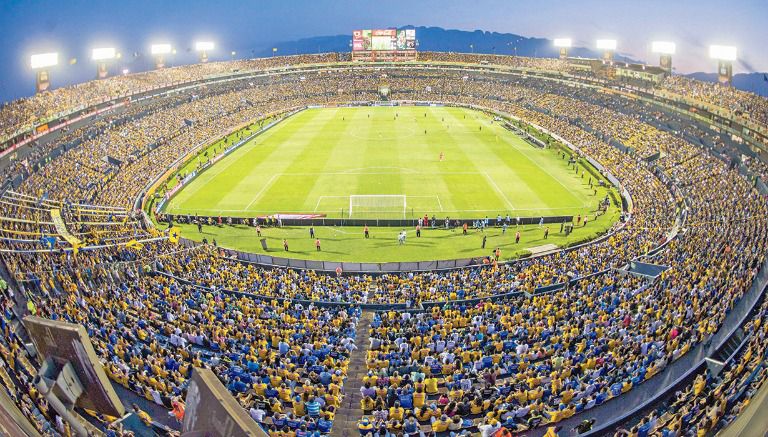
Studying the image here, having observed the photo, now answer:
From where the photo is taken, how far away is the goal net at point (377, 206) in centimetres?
4388

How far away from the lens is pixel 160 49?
102812mm

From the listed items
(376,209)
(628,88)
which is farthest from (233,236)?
(628,88)

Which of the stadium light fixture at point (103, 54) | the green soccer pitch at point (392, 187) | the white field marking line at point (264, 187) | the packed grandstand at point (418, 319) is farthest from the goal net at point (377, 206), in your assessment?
the stadium light fixture at point (103, 54)

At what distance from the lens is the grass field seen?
46375mm

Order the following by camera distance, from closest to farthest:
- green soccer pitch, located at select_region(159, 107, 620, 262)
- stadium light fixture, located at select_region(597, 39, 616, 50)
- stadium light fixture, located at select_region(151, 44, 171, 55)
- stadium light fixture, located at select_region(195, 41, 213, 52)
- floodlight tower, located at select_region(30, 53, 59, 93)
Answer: green soccer pitch, located at select_region(159, 107, 620, 262), floodlight tower, located at select_region(30, 53, 59, 93), stadium light fixture, located at select_region(597, 39, 616, 50), stadium light fixture, located at select_region(151, 44, 171, 55), stadium light fixture, located at select_region(195, 41, 213, 52)

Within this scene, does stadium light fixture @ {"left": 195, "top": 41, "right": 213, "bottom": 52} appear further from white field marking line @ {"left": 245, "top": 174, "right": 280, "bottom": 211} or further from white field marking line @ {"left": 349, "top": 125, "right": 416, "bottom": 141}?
white field marking line @ {"left": 245, "top": 174, "right": 280, "bottom": 211}

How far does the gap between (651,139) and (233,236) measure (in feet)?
159

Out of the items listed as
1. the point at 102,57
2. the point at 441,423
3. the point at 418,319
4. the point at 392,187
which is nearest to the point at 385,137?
the point at 392,187

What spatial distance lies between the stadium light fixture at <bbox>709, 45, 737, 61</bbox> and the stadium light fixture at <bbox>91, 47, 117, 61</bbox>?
9363 centimetres

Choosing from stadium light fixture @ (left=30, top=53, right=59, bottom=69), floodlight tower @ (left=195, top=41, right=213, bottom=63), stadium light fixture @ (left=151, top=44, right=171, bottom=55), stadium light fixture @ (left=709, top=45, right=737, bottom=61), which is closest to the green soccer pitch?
stadium light fixture @ (left=709, top=45, right=737, bottom=61)

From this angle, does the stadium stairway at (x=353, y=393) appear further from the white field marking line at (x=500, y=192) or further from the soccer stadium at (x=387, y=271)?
the white field marking line at (x=500, y=192)

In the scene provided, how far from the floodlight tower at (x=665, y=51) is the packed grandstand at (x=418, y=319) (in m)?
40.8

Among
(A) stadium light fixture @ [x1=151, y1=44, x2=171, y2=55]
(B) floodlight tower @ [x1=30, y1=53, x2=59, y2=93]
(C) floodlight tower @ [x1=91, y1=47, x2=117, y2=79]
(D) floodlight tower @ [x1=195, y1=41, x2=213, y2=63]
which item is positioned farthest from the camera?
(D) floodlight tower @ [x1=195, y1=41, x2=213, y2=63]

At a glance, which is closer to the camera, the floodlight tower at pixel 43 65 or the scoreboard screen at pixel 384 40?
the floodlight tower at pixel 43 65
